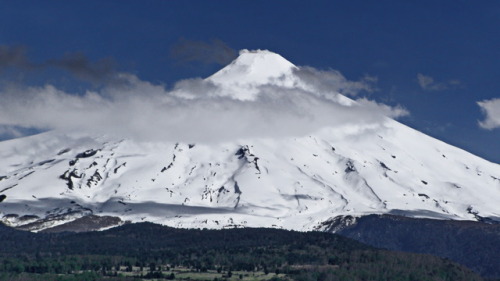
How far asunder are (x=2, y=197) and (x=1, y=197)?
50 centimetres

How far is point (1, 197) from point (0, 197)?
314 millimetres

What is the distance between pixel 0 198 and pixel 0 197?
33 centimetres

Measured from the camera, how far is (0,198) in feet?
366

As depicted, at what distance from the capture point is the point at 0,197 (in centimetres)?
11175

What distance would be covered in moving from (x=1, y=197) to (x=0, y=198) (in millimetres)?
629

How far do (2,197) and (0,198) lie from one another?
1127 mm

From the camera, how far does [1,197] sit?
368 ft

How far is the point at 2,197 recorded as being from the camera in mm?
112562
